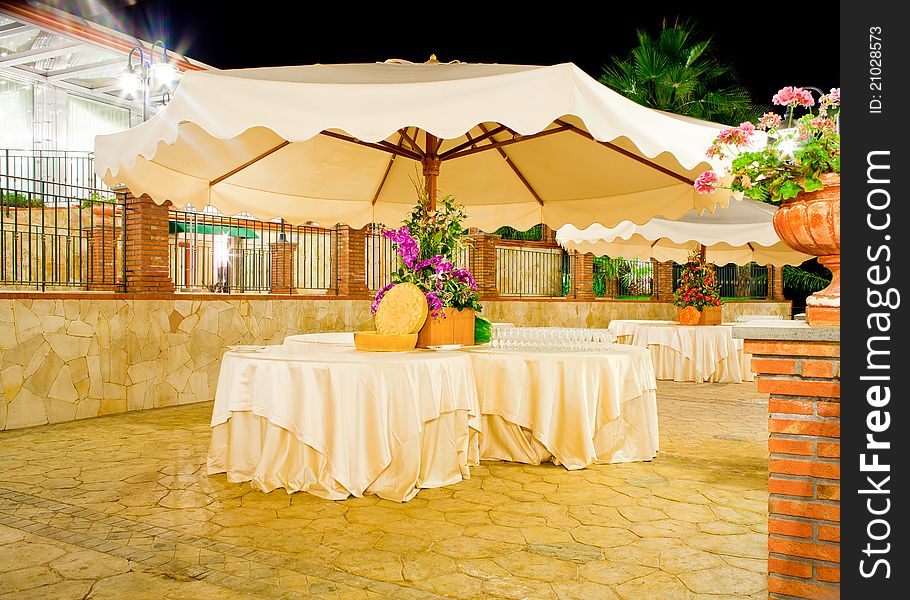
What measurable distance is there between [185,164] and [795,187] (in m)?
4.21

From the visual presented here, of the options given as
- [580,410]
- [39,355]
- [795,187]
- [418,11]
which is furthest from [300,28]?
[795,187]

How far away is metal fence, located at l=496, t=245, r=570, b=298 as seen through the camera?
18688 millimetres

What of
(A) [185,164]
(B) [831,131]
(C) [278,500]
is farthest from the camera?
(A) [185,164]

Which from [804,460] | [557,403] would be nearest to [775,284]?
[557,403]

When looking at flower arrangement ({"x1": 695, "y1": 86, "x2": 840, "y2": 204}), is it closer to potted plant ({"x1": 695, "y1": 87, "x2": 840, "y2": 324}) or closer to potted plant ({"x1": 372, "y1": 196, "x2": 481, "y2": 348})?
potted plant ({"x1": 695, "y1": 87, "x2": 840, "y2": 324})

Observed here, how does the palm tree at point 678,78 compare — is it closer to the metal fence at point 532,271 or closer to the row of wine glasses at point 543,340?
the metal fence at point 532,271

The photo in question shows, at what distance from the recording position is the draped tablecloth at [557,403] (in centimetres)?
516

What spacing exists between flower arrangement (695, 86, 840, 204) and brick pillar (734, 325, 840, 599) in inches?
27.7

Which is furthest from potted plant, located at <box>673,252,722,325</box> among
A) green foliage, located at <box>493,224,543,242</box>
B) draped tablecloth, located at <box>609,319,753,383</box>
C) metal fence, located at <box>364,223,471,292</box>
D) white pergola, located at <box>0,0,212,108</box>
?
green foliage, located at <box>493,224,543,242</box>

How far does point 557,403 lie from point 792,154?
2.63 metres

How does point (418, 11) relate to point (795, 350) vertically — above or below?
above

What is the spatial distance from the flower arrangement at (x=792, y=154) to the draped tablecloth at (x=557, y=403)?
2197 millimetres

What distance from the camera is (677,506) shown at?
434 centimetres

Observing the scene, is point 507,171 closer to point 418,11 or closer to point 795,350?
point 795,350
